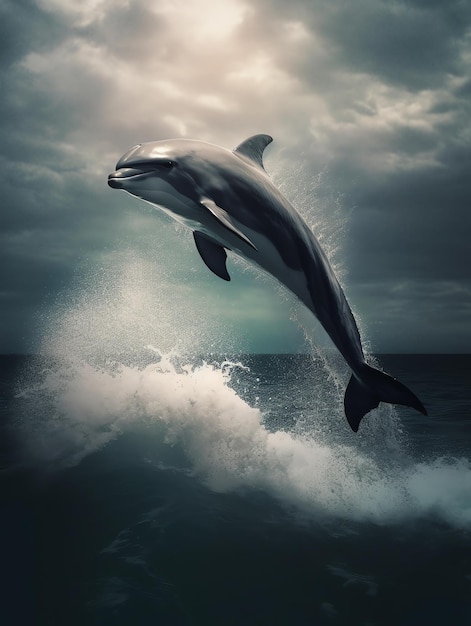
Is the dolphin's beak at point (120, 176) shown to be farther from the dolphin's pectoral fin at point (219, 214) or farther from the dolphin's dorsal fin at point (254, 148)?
the dolphin's dorsal fin at point (254, 148)

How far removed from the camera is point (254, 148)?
611cm

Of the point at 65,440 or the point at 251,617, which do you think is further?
the point at 65,440

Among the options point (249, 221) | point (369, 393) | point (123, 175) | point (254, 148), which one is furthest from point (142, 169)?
point (369, 393)

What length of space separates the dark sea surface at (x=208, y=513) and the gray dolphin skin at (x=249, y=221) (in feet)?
5.13

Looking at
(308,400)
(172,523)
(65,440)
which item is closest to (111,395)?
(65,440)

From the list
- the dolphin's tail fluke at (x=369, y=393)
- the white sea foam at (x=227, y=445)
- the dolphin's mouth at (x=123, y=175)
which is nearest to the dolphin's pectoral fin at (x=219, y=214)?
the dolphin's mouth at (x=123, y=175)

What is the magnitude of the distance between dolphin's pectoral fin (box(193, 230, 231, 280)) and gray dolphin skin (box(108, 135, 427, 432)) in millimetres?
12

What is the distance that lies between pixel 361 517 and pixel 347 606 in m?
3.74

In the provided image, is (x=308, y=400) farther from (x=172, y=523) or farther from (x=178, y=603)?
(x=178, y=603)

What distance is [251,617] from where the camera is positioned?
726 centimetres

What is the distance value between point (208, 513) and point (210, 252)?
7.38 meters

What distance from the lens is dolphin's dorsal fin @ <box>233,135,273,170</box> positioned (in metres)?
5.97

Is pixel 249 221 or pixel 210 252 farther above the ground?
pixel 249 221

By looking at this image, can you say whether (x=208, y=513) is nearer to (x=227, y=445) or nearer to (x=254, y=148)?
(x=227, y=445)
